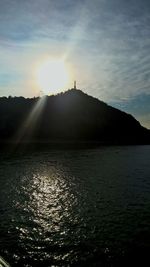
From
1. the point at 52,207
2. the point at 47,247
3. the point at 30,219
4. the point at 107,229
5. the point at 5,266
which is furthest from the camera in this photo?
the point at 52,207

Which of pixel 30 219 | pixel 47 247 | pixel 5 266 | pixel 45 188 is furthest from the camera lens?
pixel 45 188

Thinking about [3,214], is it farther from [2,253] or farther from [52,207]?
[2,253]

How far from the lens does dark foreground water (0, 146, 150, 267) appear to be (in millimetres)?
29531

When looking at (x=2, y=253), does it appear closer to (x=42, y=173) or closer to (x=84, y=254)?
(x=84, y=254)

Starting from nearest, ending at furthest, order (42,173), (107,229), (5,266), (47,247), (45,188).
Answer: (5,266)
(47,247)
(107,229)
(45,188)
(42,173)

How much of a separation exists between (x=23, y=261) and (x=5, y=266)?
5.22 meters

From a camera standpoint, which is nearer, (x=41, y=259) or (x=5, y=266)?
(x=5, y=266)

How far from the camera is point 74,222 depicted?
1561 inches

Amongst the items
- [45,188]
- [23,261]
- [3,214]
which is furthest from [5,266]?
[45,188]

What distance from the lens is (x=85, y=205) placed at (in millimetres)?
48281

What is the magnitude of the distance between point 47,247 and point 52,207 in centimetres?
1577

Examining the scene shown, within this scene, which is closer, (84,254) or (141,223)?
(84,254)

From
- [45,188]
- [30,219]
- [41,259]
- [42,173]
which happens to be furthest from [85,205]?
[42,173]

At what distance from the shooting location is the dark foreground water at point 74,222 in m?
29.5
